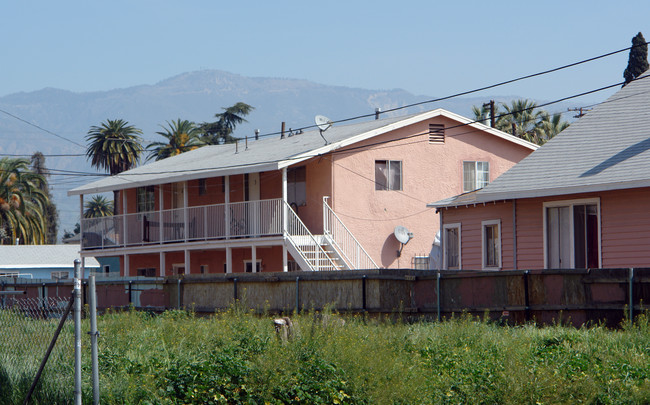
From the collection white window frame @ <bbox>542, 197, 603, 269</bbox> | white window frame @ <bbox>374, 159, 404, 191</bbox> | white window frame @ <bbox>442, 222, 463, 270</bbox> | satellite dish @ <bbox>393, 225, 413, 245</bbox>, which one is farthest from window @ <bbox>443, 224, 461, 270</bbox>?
white window frame @ <bbox>374, 159, 404, 191</bbox>

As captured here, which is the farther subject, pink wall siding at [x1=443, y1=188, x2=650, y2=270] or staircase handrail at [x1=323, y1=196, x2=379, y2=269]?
staircase handrail at [x1=323, y1=196, x2=379, y2=269]

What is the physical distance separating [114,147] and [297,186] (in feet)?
126

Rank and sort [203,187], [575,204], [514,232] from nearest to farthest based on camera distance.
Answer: [575,204]
[514,232]
[203,187]

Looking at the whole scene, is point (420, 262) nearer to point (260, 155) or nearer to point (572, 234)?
point (260, 155)

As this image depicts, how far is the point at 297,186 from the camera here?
33.4m

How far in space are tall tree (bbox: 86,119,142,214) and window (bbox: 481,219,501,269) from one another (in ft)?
154

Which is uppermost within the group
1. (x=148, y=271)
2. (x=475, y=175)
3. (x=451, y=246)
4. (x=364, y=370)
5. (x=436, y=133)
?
(x=436, y=133)

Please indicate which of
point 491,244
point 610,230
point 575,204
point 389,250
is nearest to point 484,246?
point 491,244

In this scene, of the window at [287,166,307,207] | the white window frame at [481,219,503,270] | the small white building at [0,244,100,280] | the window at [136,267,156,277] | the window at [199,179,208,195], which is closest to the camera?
the white window frame at [481,219,503,270]

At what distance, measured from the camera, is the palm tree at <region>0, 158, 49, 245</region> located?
211ft

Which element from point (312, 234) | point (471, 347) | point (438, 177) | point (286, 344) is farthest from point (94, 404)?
point (438, 177)

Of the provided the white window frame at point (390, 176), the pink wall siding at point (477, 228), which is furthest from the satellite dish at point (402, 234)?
the pink wall siding at point (477, 228)

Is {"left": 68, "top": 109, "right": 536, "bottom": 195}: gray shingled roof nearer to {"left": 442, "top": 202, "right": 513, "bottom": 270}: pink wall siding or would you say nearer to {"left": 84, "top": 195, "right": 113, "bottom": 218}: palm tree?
{"left": 442, "top": 202, "right": 513, "bottom": 270}: pink wall siding

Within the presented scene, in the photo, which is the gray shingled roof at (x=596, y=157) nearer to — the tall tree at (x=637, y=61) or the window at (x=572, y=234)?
the window at (x=572, y=234)
